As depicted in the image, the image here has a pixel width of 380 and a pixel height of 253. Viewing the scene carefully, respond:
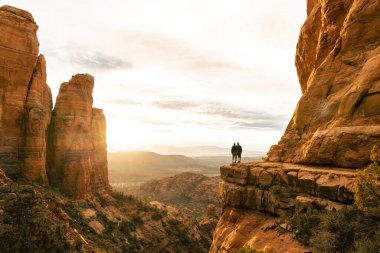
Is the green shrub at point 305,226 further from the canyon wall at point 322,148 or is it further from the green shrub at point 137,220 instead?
the green shrub at point 137,220

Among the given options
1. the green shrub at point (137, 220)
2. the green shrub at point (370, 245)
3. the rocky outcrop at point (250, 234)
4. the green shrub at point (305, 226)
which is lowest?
the green shrub at point (137, 220)

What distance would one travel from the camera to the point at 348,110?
14.1 metres

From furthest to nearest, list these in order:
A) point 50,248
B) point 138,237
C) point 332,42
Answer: point 138,237, point 332,42, point 50,248

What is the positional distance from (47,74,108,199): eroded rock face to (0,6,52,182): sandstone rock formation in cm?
351

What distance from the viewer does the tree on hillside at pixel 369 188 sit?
9.85 metres

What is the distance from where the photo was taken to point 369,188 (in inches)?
390

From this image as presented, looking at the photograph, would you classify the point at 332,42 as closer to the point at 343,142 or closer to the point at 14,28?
the point at 343,142

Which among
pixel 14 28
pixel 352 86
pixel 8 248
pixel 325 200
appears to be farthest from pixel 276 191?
pixel 14 28

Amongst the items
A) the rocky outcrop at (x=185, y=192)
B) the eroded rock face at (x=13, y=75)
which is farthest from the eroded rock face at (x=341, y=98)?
the rocky outcrop at (x=185, y=192)

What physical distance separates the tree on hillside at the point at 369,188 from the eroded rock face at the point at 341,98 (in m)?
2.66

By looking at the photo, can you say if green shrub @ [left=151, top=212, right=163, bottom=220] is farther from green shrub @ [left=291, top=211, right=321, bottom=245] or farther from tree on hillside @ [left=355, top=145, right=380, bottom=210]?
tree on hillside @ [left=355, top=145, right=380, bottom=210]

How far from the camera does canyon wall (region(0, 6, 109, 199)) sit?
91.7 feet

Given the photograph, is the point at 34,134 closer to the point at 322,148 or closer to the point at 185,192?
the point at 322,148

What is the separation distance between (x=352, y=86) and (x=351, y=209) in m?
7.69
